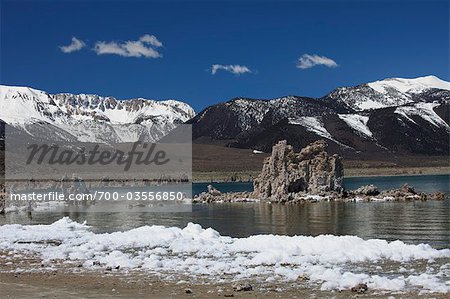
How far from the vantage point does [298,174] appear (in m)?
82.1

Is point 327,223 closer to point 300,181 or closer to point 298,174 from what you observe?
point 298,174

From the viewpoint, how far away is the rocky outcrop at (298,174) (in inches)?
3216

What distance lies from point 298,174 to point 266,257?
2314 inches

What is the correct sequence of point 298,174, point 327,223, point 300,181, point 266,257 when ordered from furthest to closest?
1. point 300,181
2. point 298,174
3. point 327,223
4. point 266,257

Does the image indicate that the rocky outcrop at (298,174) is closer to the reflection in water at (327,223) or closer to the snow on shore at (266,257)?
the reflection in water at (327,223)

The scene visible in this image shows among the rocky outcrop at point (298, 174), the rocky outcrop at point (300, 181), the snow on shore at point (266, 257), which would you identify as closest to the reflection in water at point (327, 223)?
the snow on shore at point (266, 257)

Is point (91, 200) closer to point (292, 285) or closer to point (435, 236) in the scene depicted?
point (435, 236)

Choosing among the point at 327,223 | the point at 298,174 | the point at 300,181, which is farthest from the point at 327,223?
the point at 300,181

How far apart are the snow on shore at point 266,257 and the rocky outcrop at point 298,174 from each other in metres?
49.1

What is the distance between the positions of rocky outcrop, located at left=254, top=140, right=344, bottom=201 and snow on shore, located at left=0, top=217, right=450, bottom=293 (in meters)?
49.1

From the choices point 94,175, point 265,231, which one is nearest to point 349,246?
point 265,231

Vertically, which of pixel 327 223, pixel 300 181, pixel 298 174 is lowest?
pixel 327 223

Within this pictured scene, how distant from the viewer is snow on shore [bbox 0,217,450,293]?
779 inches

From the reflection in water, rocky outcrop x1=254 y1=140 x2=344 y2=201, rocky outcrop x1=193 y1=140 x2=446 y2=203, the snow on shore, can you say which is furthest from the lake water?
rocky outcrop x1=254 y1=140 x2=344 y2=201
